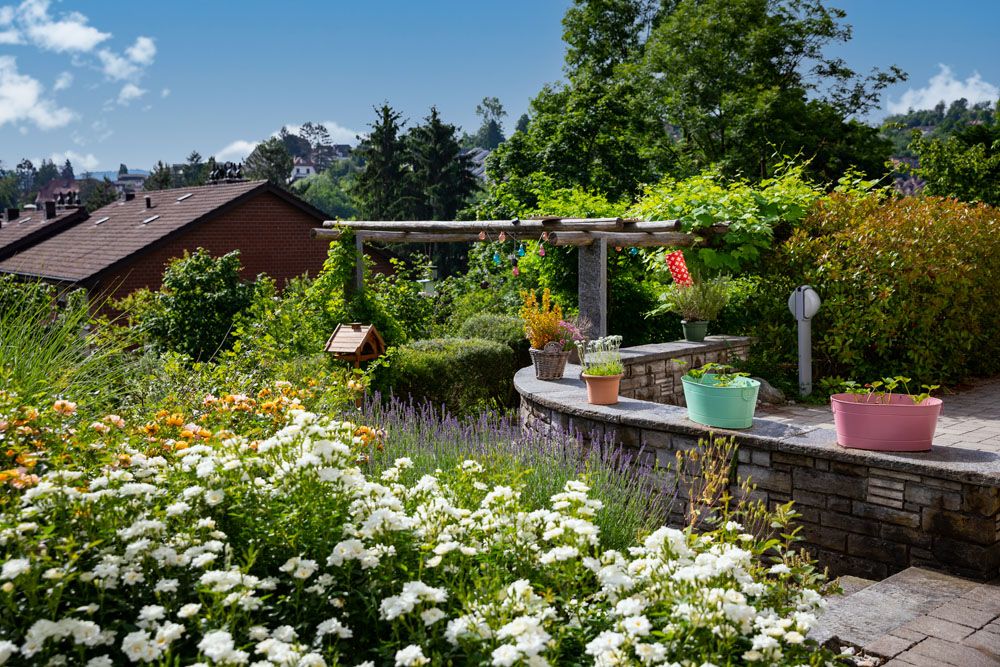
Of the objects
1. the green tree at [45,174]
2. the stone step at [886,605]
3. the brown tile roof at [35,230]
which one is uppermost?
the green tree at [45,174]

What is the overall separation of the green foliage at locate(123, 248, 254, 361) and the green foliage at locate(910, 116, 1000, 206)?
46.8 feet

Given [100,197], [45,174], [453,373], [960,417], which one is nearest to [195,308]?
[453,373]

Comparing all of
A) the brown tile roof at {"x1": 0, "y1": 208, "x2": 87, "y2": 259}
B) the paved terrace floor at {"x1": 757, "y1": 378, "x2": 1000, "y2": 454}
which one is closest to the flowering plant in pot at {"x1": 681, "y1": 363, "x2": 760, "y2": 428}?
the paved terrace floor at {"x1": 757, "y1": 378, "x2": 1000, "y2": 454}

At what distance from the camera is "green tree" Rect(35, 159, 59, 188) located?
12938 centimetres

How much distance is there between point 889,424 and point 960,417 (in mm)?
2889

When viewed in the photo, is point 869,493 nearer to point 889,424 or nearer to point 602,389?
point 889,424

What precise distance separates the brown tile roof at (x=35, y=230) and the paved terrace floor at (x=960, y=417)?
28.3m

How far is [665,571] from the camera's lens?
2500mm

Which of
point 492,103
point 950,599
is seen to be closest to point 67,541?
point 950,599

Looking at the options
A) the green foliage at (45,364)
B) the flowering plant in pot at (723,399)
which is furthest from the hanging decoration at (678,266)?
the green foliage at (45,364)

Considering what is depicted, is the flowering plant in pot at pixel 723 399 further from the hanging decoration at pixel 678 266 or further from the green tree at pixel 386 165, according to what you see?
the green tree at pixel 386 165

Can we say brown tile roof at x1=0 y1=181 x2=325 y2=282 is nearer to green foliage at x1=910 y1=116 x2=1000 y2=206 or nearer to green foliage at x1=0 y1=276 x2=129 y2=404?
green foliage at x1=910 y1=116 x2=1000 y2=206

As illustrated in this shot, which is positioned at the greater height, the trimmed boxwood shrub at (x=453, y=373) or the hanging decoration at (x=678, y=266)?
the hanging decoration at (x=678, y=266)

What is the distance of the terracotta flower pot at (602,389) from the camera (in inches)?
236
